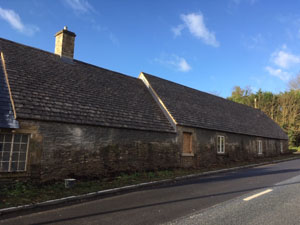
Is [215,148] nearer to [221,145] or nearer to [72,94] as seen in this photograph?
[221,145]

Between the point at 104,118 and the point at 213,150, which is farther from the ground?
the point at 104,118

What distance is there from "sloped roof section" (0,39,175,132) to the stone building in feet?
0.15

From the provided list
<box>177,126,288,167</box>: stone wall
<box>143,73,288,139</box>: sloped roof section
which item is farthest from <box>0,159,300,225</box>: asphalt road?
<box>143,73,288,139</box>: sloped roof section

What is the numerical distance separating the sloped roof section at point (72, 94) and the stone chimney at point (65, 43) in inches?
23.2

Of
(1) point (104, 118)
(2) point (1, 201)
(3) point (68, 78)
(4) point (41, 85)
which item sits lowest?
(2) point (1, 201)

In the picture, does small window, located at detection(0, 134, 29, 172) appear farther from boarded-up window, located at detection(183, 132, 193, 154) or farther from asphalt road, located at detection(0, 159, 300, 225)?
boarded-up window, located at detection(183, 132, 193, 154)

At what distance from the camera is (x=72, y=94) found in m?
12.2

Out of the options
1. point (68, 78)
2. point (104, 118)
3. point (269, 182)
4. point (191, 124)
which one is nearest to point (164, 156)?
point (191, 124)

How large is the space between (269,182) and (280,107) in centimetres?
3758

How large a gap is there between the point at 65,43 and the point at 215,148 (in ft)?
43.0

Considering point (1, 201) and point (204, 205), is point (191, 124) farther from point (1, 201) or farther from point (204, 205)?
point (1, 201)

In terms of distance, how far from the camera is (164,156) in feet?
47.4

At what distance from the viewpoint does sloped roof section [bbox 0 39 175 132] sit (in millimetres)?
10304

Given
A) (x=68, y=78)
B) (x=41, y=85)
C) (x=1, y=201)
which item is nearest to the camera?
(x=1, y=201)
